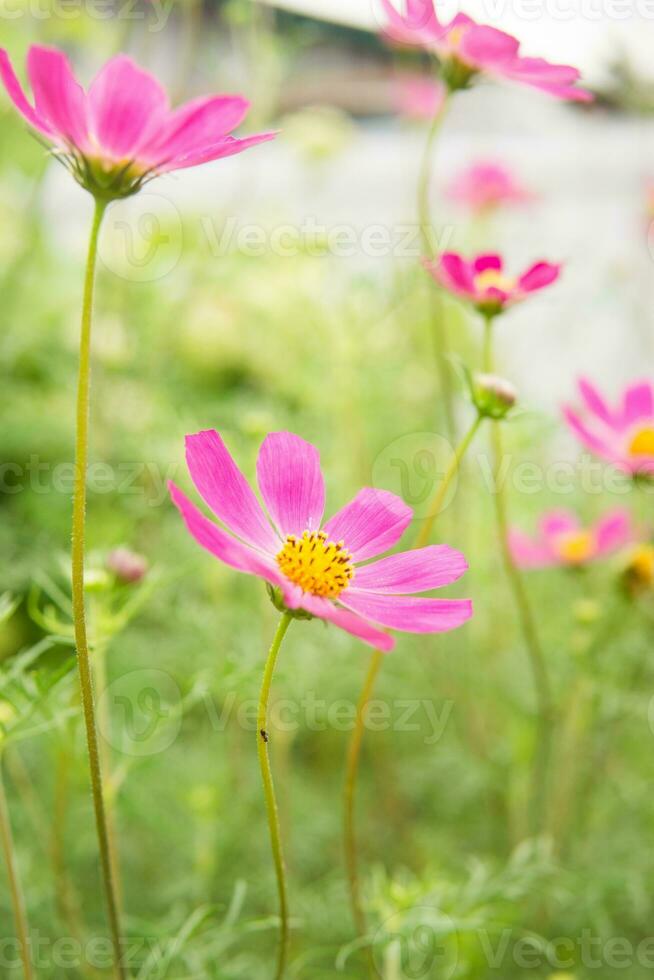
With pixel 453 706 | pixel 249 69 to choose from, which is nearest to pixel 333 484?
pixel 453 706

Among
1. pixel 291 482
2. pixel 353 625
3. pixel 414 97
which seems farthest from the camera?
pixel 414 97

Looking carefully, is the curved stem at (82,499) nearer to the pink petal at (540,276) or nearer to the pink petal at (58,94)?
the pink petal at (58,94)

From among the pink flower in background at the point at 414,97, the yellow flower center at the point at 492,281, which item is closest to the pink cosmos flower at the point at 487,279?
the yellow flower center at the point at 492,281

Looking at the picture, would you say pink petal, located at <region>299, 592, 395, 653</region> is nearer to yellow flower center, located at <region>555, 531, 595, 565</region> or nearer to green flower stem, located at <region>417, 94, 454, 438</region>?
green flower stem, located at <region>417, 94, 454, 438</region>

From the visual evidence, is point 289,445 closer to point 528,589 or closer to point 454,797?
point 454,797

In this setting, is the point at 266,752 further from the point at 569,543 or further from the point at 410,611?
the point at 569,543

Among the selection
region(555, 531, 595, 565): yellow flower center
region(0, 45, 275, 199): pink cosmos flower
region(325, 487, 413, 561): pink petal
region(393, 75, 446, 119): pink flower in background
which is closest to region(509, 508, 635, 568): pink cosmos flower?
region(555, 531, 595, 565): yellow flower center

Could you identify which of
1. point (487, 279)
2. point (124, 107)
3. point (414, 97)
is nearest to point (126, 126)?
point (124, 107)
